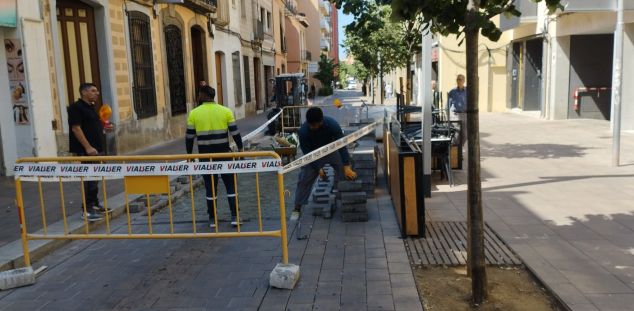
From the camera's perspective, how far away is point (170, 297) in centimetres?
420

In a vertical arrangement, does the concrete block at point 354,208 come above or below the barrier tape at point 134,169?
below

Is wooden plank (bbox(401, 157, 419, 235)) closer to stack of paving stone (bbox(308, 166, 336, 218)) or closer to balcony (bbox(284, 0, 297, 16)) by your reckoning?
stack of paving stone (bbox(308, 166, 336, 218))

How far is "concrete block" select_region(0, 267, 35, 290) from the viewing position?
446cm

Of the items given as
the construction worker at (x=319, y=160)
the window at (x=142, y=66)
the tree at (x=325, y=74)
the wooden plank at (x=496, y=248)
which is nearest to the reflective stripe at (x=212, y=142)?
the construction worker at (x=319, y=160)

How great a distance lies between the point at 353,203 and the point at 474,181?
7.81 feet

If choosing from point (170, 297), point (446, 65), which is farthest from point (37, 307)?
point (446, 65)

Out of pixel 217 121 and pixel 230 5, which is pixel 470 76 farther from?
pixel 230 5

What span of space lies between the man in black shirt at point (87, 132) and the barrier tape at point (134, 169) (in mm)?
1566

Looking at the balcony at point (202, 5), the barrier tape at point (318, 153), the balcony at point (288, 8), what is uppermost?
the balcony at point (288, 8)

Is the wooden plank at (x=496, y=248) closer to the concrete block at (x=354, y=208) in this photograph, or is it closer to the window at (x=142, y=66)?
the concrete block at (x=354, y=208)

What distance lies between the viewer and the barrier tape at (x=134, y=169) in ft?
14.7

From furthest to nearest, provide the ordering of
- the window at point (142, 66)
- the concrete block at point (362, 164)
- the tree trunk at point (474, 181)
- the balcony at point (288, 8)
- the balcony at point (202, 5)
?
the balcony at point (288, 8) → the balcony at point (202, 5) → the window at point (142, 66) → the concrete block at point (362, 164) → the tree trunk at point (474, 181)

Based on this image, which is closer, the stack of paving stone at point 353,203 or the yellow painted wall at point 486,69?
the stack of paving stone at point 353,203

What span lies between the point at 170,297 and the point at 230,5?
2046 cm
